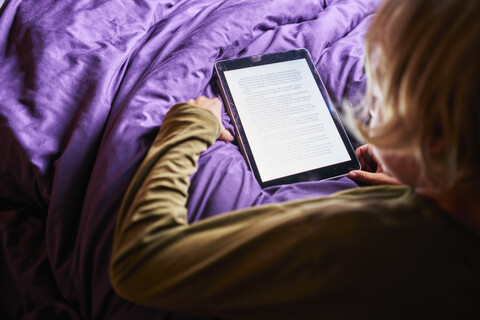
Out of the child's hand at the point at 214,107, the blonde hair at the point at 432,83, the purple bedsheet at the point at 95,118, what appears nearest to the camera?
the blonde hair at the point at 432,83

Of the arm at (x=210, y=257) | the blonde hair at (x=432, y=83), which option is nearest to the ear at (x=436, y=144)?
the blonde hair at (x=432, y=83)

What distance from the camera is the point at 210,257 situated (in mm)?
472

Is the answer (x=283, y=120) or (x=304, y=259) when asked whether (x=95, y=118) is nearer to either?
(x=283, y=120)

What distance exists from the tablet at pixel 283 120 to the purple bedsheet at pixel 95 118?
1.5 inches

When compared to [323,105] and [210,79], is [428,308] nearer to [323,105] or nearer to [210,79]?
[323,105]

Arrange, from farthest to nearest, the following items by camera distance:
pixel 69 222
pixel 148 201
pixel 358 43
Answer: pixel 358 43, pixel 69 222, pixel 148 201

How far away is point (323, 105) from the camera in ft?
2.79

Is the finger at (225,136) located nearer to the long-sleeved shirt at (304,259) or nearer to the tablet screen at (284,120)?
the tablet screen at (284,120)

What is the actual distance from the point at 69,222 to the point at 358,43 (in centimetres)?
87

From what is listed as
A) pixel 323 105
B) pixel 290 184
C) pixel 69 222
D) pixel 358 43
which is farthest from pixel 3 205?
pixel 358 43

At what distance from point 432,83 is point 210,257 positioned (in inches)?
12.6

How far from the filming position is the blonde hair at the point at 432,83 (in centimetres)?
36

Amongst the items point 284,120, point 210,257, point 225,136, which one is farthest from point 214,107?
point 210,257

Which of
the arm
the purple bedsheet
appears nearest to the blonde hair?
the arm
